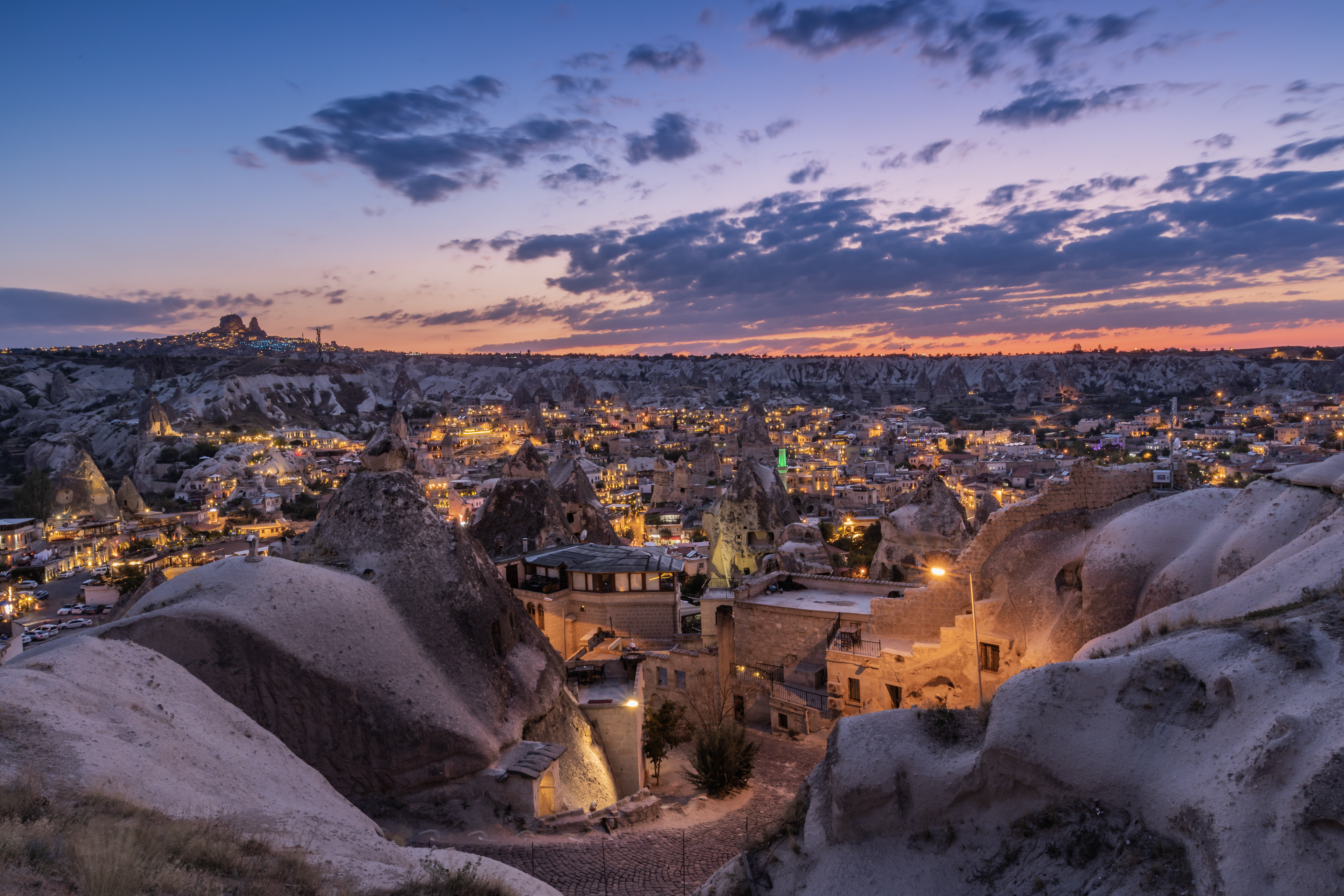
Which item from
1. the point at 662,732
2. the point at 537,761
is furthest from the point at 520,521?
the point at 537,761

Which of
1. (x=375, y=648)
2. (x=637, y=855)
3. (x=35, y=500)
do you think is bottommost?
(x=35, y=500)

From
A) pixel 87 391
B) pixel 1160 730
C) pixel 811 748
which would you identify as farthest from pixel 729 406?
pixel 1160 730

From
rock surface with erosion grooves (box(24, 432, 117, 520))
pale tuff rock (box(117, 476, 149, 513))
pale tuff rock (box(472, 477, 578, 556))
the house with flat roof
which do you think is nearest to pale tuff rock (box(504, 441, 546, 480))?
pale tuff rock (box(472, 477, 578, 556))

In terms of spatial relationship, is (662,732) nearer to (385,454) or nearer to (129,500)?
(385,454)

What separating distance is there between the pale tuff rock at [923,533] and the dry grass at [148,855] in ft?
63.2

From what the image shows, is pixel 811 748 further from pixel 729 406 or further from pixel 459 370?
pixel 459 370

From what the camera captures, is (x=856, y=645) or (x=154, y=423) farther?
(x=154, y=423)

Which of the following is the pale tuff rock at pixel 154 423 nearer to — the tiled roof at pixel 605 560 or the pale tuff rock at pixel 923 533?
the tiled roof at pixel 605 560

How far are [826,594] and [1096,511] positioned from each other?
6.46 m

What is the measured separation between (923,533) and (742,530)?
5.82 meters

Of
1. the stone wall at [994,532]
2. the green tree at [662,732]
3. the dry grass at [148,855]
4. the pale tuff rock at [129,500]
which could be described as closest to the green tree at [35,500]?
the pale tuff rock at [129,500]

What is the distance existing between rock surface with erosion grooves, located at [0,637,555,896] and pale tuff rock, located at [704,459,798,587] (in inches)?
661

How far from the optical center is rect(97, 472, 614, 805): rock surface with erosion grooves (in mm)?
9641

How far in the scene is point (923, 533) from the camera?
23.3m
